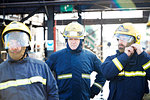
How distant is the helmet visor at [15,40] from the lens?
7.34ft

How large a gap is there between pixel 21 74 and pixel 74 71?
1273 mm

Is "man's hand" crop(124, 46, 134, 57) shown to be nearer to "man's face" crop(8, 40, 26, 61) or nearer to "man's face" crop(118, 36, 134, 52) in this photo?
"man's face" crop(118, 36, 134, 52)

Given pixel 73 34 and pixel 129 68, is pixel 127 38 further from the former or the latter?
pixel 73 34

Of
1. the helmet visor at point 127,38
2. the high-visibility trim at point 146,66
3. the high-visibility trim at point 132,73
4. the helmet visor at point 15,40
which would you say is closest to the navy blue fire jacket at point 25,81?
the helmet visor at point 15,40

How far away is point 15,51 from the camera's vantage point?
7.20ft

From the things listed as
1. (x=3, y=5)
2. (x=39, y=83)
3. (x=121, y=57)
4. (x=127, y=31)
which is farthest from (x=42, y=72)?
(x=3, y=5)

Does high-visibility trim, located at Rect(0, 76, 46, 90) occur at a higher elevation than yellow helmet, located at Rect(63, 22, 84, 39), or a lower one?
lower

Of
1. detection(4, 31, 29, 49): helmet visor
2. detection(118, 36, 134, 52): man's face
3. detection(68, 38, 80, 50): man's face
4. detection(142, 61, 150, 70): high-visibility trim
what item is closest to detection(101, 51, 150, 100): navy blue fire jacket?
detection(142, 61, 150, 70): high-visibility trim

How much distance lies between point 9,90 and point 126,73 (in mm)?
1475

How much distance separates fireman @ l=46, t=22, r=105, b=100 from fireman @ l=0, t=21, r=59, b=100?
36.3 inches

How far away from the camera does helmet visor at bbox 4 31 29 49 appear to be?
2236 mm

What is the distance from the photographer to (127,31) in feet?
8.96

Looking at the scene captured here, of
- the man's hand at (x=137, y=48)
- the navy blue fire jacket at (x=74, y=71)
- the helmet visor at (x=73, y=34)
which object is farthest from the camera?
the helmet visor at (x=73, y=34)

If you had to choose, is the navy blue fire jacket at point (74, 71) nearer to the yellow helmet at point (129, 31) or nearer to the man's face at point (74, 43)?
the man's face at point (74, 43)
